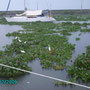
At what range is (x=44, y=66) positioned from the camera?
9383 mm

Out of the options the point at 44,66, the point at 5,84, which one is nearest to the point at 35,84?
the point at 5,84

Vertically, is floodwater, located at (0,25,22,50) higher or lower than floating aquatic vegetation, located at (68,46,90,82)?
lower

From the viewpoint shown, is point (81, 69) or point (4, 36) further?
point (4, 36)

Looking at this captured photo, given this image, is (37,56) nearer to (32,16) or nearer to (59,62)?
(59,62)

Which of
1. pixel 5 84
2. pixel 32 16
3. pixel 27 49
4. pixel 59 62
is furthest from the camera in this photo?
pixel 32 16

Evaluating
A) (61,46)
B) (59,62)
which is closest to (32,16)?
(61,46)

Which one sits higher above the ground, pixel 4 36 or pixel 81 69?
pixel 81 69

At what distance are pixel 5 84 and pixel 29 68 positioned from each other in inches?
65.4

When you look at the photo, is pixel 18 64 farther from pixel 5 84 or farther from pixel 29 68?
pixel 5 84

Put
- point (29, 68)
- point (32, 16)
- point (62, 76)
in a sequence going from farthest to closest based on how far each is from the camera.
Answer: point (32, 16)
point (29, 68)
point (62, 76)

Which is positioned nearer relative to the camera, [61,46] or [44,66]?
[44,66]

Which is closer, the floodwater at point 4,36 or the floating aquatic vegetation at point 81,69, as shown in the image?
the floating aquatic vegetation at point 81,69

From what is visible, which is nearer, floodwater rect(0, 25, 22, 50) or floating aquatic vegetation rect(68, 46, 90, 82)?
floating aquatic vegetation rect(68, 46, 90, 82)

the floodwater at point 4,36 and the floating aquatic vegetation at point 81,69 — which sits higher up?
the floating aquatic vegetation at point 81,69
